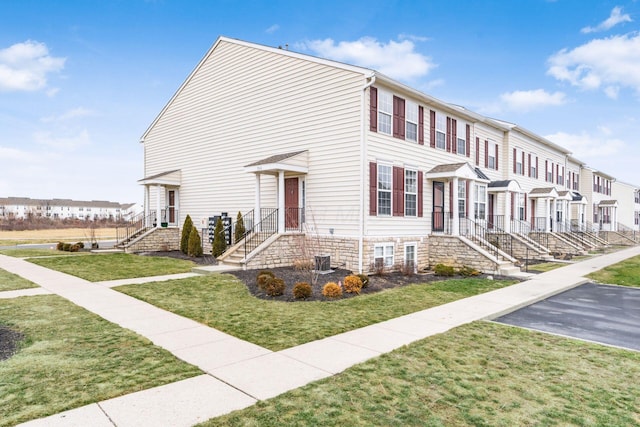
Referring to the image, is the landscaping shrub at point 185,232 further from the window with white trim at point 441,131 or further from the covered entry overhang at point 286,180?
the window with white trim at point 441,131

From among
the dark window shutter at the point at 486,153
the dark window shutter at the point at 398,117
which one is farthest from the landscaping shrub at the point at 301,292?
the dark window shutter at the point at 486,153

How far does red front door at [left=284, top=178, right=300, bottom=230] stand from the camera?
16.0 metres

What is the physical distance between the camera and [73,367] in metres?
5.11

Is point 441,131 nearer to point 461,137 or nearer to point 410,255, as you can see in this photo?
point 461,137

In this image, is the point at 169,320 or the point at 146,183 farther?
the point at 146,183

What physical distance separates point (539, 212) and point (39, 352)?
30.6 meters

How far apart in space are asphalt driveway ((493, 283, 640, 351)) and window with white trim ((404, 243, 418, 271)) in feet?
18.1

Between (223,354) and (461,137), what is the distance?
1693cm

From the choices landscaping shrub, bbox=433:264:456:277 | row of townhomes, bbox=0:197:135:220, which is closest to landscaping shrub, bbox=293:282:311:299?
landscaping shrub, bbox=433:264:456:277

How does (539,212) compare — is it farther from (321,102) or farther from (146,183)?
(146,183)

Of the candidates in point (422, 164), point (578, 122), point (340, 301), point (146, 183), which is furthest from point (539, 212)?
point (146, 183)

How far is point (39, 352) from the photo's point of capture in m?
5.70

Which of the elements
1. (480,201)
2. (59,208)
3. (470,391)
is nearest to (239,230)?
(480,201)

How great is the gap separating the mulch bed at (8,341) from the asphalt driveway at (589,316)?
29.8 feet
